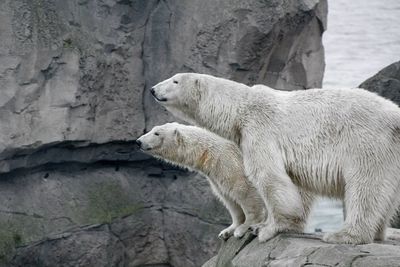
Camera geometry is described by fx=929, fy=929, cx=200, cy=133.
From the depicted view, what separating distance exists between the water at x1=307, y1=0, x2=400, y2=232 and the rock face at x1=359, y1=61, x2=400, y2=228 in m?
6.03

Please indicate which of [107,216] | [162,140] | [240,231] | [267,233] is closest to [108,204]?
[107,216]

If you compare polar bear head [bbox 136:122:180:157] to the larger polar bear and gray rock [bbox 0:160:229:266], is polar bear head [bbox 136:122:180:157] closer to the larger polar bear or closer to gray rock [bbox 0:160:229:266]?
Answer: the larger polar bear

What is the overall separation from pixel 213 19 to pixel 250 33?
1.58 ft

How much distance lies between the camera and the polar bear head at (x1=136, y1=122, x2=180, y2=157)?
893 centimetres

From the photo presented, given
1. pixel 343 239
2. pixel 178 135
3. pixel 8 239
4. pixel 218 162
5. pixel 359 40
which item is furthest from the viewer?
pixel 359 40

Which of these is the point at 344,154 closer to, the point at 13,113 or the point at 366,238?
the point at 366,238

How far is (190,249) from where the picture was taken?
11.7 meters

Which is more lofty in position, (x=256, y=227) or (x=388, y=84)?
(x=388, y=84)

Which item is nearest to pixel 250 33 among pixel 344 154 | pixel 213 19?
pixel 213 19

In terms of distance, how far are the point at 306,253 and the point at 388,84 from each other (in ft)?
14.5

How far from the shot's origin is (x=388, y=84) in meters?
10.5

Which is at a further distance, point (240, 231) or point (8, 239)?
point (8, 239)

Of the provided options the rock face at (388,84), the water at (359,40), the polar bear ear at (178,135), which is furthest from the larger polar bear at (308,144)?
the water at (359,40)

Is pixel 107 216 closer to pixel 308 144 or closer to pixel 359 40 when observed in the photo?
pixel 308 144
